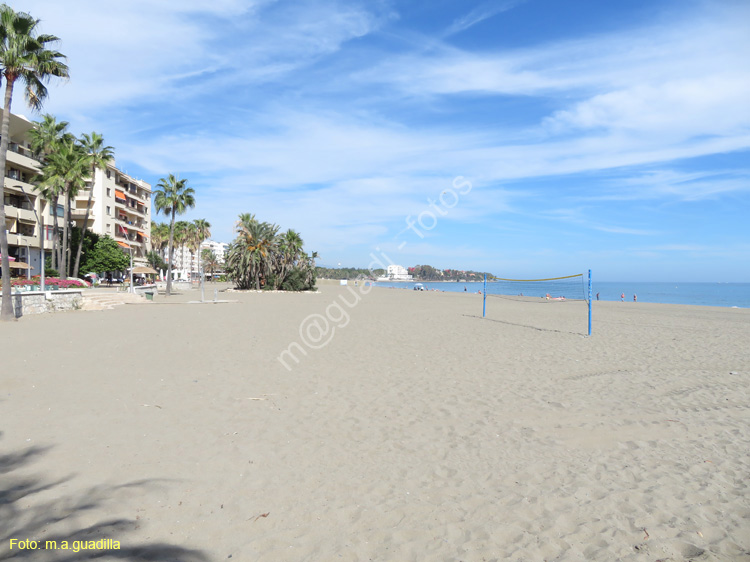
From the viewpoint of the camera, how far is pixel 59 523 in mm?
3291

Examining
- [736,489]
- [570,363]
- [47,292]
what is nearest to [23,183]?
[47,292]

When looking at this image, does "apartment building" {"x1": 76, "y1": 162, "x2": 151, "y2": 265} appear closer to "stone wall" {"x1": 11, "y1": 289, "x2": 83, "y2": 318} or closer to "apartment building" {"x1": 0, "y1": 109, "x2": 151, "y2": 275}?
"apartment building" {"x1": 0, "y1": 109, "x2": 151, "y2": 275}

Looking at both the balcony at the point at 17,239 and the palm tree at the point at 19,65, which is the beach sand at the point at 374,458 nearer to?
the palm tree at the point at 19,65

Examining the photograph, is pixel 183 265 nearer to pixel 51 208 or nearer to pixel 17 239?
pixel 51 208

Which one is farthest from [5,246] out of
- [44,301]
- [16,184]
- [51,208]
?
[51,208]

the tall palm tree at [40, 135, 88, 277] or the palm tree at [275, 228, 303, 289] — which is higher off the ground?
the tall palm tree at [40, 135, 88, 277]

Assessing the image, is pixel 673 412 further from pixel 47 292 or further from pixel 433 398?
pixel 47 292

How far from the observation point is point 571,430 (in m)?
5.49

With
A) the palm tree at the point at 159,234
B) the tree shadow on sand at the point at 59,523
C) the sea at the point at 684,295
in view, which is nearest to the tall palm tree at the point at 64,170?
the tree shadow on sand at the point at 59,523

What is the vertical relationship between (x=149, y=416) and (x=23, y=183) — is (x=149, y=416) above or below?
below

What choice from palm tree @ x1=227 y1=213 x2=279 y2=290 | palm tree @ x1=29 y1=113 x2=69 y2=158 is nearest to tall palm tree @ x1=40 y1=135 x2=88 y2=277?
palm tree @ x1=29 y1=113 x2=69 y2=158

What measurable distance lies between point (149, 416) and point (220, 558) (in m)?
3.45

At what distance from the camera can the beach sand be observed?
317cm

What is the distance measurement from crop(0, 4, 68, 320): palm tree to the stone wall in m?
1.47
